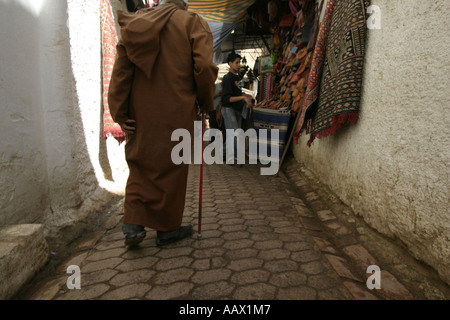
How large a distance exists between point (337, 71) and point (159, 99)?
63.3 inches

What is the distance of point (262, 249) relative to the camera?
206 centimetres

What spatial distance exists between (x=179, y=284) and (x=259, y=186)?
244 centimetres

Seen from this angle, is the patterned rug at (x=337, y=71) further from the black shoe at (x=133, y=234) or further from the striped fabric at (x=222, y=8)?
the striped fabric at (x=222, y=8)

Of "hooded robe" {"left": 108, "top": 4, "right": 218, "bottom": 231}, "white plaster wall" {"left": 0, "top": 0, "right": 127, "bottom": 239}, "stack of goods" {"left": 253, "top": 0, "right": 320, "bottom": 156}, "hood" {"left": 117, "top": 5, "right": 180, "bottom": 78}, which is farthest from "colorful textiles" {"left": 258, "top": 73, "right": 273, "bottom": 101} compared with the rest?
"hood" {"left": 117, "top": 5, "right": 180, "bottom": 78}

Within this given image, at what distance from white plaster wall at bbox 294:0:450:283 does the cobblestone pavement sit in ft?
0.58

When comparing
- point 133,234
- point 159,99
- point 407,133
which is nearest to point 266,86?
point 159,99

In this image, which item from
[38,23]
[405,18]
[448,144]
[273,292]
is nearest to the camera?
[448,144]

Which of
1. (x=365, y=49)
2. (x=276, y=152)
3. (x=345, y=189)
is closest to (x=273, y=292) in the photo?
(x=345, y=189)

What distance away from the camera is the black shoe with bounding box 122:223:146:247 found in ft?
6.54

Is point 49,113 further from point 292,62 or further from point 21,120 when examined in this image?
point 292,62

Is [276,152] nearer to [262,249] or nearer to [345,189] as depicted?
[345,189]

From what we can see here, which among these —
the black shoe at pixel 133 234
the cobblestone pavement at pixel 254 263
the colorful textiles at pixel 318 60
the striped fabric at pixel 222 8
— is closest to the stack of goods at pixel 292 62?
the striped fabric at pixel 222 8

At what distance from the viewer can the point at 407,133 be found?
1.70 m

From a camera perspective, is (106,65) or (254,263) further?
(106,65)
